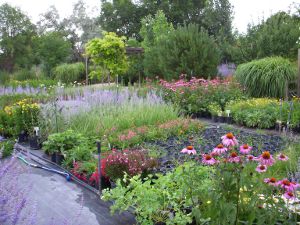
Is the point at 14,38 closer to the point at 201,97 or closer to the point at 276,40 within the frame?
the point at 276,40

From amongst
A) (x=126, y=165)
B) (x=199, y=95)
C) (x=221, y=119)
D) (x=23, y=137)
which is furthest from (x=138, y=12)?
(x=126, y=165)

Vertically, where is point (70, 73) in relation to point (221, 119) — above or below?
above

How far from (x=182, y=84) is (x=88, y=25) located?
87.4 ft

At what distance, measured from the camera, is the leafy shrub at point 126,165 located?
12.2ft

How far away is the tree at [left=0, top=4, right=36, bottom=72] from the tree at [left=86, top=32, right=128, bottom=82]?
14217 millimetres

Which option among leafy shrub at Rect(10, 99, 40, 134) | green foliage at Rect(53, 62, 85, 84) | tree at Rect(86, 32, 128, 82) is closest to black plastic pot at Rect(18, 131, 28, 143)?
leafy shrub at Rect(10, 99, 40, 134)

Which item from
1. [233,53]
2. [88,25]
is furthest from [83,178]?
[88,25]

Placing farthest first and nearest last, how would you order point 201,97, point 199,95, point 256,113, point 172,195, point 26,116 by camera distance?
point 199,95
point 201,97
point 256,113
point 26,116
point 172,195

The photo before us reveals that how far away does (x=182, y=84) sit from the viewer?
9133mm

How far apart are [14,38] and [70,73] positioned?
10.8 metres

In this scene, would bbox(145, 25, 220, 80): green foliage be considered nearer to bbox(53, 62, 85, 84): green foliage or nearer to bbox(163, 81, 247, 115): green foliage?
bbox(163, 81, 247, 115): green foliage

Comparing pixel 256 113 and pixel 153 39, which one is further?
pixel 153 39

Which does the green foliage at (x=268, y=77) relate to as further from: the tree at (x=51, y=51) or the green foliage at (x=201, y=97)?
the tree at (x=51, y=51)

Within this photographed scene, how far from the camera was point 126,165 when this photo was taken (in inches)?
147
